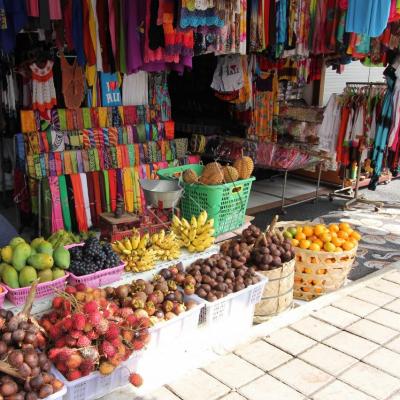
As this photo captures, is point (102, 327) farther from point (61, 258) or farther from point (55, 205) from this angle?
point (55, 205)

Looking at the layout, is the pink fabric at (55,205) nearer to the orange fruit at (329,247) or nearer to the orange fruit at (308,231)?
the orange fruit at (308,231)

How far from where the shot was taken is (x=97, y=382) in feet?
7.72

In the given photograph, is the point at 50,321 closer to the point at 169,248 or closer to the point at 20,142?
the point at 169,248

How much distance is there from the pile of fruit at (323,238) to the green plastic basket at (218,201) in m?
0.62

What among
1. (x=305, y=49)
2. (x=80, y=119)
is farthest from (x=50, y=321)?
(x=305, y=49)

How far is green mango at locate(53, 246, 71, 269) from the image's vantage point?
2699mm

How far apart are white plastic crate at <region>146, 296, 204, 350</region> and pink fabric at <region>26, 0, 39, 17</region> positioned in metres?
3.25

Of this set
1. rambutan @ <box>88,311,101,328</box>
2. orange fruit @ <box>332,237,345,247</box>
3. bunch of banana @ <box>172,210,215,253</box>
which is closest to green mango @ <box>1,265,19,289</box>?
rambutan @ <box>88,311,101,328</box>

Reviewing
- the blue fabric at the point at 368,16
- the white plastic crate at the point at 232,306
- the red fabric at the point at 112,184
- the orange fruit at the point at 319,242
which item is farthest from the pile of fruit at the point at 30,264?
the blue fabric at the point at 368,16

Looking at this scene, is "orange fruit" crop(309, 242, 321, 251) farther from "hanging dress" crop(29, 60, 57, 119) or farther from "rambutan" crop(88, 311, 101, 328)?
"hanging dress" crop(29, 60, 57, 119)

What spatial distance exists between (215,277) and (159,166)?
329cm

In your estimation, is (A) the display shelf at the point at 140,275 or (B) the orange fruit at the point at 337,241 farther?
(B) the orange fruit at the point at 337,241

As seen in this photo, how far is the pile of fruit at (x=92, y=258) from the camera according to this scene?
2768 millimetres

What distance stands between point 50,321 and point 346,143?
562 centimetres
